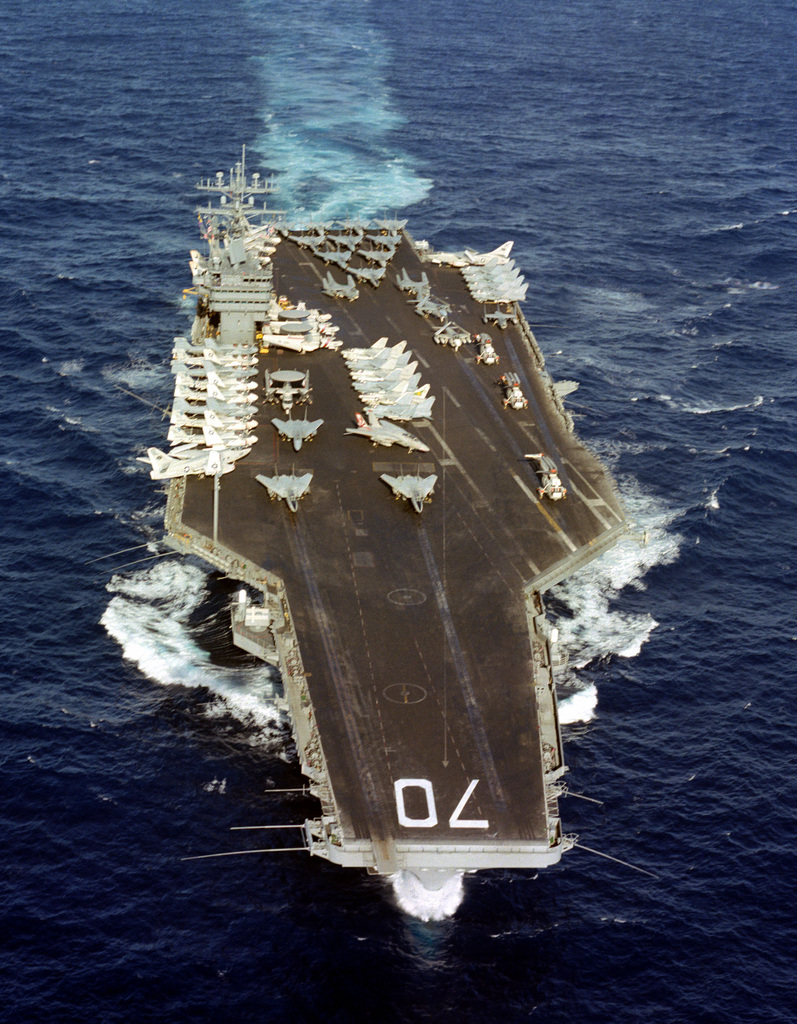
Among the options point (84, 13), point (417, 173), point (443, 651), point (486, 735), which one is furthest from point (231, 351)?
point (84, 13)

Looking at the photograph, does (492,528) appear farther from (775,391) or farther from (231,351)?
(775,391)

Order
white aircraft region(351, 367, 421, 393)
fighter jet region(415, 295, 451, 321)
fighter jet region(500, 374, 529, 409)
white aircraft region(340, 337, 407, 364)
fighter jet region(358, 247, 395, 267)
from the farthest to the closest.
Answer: fighter jet region(358, 247, 395, 267), fighter jet region(415, 295, 451, 321), white aircraft region(340, 337, 407, 364), fighter jet region(500, 374, 529, 409), white aircraft region(351, 367, 421, 393)

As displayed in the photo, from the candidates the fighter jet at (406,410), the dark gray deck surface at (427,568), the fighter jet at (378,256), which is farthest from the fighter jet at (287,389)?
the fighter jet at (378,256)

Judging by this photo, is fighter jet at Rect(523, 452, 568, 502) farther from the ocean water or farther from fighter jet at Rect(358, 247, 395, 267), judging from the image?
fighter jet at Rect(358, 247, 395, 267)

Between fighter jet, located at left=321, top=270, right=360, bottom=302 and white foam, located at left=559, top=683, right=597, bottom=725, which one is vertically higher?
fighter jet, located at left=321, top=270, right=360, bottom=302

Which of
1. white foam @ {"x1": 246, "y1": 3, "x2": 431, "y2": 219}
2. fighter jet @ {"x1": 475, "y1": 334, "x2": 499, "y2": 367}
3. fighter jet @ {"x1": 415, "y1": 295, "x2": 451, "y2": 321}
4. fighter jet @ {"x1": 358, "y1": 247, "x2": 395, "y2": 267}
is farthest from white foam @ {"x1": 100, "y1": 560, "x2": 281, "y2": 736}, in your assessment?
white foam @ {"x1": 246, "y1": 3, "x2": 431, "y2": 219}

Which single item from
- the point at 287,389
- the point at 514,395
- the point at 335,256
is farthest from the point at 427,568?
the point at 335,256
